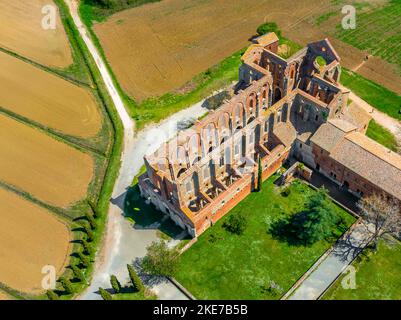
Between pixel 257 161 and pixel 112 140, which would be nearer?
pixel 257 161

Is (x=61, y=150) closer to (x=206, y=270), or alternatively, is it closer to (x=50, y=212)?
(x=50, y=212)

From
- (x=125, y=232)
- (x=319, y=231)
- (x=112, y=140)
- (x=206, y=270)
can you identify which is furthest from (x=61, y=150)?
(x=319, y=231)

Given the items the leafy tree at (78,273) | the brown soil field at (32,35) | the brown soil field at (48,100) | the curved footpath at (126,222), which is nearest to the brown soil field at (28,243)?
the leafy tree at (78,273)

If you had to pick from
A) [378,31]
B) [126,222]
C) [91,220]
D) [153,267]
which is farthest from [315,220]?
[378,31]

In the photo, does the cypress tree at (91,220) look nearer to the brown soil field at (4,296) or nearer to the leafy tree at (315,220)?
the brown soil field at (4,296)

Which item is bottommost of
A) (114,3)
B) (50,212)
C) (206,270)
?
(206,270)

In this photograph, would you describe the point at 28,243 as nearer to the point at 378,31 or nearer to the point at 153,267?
the point at 153,267

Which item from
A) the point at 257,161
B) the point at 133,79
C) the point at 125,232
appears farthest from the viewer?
the point at 133,79
